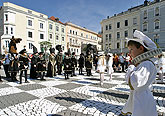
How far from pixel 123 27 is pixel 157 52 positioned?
38.8 metres

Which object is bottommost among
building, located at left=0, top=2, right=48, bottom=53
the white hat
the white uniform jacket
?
the white uniform jacket

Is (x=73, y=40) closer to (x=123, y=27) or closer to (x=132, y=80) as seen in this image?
(x=123, y=27)

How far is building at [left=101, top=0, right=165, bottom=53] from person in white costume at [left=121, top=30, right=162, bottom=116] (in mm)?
31615

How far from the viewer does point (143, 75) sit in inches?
57.5

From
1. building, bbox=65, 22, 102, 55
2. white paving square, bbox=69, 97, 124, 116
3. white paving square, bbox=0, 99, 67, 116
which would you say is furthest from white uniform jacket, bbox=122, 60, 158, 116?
building, bbox=65, 22, 102, 55

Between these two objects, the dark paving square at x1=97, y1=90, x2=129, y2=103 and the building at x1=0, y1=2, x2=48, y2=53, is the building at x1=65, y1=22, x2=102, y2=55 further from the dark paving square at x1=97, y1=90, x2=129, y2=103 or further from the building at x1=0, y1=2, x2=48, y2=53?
the dark paving square at x1=97, y1=90, x2=129, y2=103

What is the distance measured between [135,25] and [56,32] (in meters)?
25.7

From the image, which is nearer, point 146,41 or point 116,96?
point 146,41

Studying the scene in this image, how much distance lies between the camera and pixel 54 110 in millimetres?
3059

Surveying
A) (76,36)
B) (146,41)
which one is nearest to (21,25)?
(76,36)

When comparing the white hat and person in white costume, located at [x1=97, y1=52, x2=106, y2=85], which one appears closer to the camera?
the white hat

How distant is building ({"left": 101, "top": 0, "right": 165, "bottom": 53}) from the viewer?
29.9 metres

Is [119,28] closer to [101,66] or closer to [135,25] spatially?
[135,25]

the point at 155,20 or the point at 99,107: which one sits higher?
the point at 155,20
